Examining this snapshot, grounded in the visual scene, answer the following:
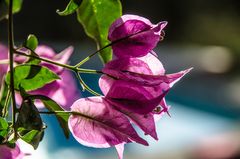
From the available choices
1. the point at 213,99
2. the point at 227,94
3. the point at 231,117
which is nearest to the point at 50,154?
the point at 231,117

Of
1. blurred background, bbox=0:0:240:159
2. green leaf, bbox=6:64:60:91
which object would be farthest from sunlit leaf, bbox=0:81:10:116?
blurred background, bbox=0:0:240:159

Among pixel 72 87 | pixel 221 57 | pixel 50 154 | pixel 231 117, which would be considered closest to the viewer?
pixel 72 87

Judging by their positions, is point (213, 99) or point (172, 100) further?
point (213, 99)

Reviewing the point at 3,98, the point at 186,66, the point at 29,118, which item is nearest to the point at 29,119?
the point at 29,118

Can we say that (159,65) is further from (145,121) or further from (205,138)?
(205,138)

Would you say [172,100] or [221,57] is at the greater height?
[172,100]

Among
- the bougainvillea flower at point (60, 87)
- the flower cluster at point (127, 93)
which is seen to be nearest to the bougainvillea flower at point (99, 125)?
the flower cluster at point (127, 93)

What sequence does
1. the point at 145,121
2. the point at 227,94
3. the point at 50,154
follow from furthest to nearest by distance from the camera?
the point at 227,94, the point at 50,154, the point at 145,121
